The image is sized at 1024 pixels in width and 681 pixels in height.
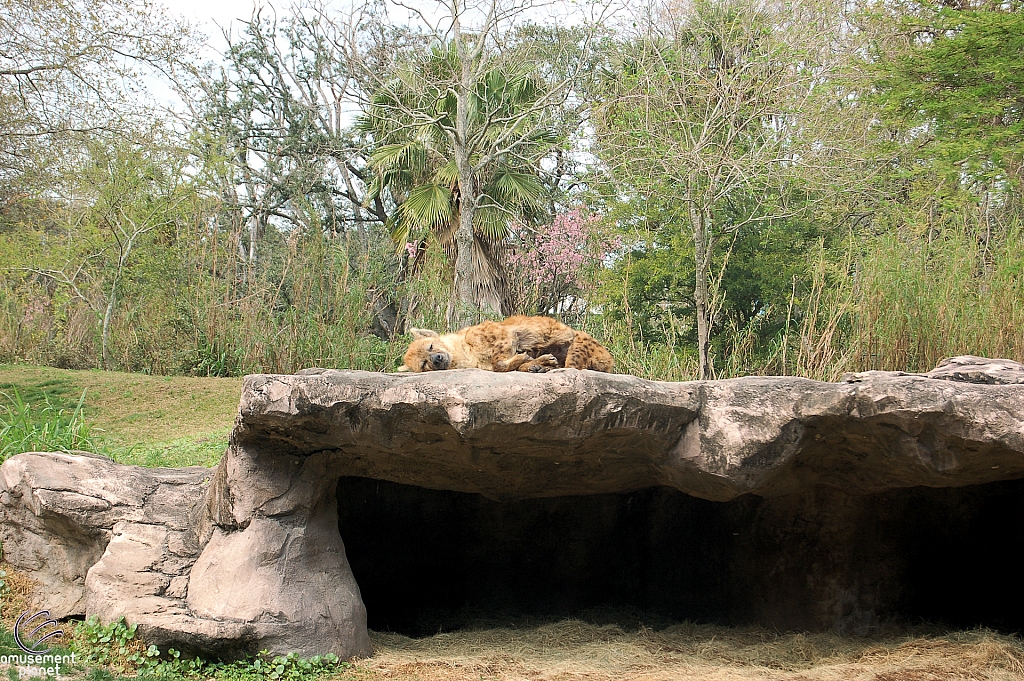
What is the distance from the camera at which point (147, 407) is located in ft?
26.8

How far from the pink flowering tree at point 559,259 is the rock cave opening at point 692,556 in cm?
632

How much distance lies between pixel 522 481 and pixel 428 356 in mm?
1016

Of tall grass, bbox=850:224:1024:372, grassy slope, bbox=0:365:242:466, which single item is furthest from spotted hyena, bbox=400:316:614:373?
tall grass, bbox=850:224:1024:372

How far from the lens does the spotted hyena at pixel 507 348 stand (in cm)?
461

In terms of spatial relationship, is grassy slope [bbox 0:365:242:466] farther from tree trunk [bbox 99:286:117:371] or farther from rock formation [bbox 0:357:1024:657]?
rock formation [bbox 0:357:1024:657]

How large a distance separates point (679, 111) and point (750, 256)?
2.15m

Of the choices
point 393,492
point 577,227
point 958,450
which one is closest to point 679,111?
point 577,227

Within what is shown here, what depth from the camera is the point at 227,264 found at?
10148 millimetres

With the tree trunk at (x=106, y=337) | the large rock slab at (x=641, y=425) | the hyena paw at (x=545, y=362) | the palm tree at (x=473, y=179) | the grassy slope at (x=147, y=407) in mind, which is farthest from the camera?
the palm tree at (x=473, y=179)

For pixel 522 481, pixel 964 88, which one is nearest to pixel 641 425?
pixel 522 481

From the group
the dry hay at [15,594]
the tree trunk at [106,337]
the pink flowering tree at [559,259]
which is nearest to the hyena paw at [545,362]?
the dry hay at [15,594]

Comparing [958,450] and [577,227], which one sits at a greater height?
[577,227]

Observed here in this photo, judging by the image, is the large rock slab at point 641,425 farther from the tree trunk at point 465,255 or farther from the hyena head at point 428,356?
the tree trunk at point 465,255

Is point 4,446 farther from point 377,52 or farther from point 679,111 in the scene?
point 377,52
